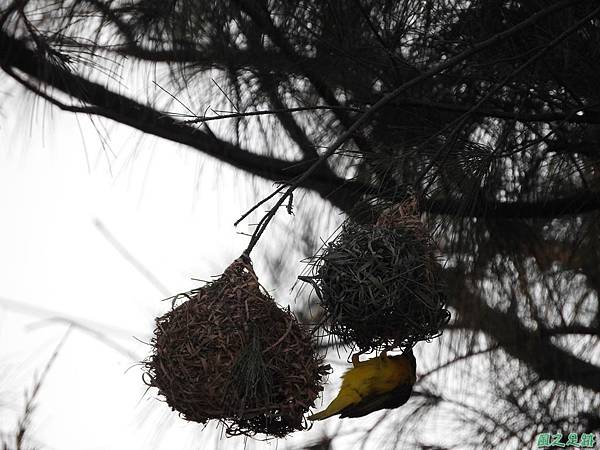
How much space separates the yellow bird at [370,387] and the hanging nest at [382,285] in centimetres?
3

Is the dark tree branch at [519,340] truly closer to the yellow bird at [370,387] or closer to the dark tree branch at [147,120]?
the dark tree branch at [147,120]

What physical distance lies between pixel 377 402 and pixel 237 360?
11.4 inches

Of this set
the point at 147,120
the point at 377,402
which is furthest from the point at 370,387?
the point at 147,120

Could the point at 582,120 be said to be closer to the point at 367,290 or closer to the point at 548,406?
the point at 367,290

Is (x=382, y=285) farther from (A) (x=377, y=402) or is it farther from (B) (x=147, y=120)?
(B) (x=147, y=120)

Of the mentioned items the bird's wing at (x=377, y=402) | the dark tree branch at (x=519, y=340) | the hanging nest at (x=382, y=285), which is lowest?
the bird's wing at (x=377, y=402)

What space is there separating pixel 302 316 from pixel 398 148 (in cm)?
73

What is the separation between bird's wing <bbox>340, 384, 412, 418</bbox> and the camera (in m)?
1.60

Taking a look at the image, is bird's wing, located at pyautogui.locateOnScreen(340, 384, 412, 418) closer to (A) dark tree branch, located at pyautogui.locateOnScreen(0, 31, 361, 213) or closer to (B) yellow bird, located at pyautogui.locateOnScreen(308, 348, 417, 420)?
(B) yellow bird, located at pyautogui.locateOnScreen(308, 348, 417, 420)

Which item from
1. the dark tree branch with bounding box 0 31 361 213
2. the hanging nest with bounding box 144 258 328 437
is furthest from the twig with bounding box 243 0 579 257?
the dark tree branch with bounding box 0 31 361 213

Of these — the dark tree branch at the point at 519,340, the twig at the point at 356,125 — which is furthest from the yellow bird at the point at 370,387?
the dark tree branch at the point at 519,340

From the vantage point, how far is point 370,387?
160 centimetres

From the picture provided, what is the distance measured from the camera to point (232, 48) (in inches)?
86.9

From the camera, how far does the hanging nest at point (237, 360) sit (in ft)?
4.75
